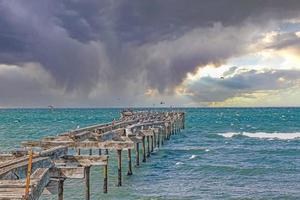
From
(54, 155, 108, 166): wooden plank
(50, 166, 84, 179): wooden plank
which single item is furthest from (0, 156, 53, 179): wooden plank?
(54, 155, 108, 166): wooden plank

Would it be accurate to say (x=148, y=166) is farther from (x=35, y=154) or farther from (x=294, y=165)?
(x=35, y=154)

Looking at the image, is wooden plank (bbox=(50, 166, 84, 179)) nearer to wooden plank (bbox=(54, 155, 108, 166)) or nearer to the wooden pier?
the wooden pier

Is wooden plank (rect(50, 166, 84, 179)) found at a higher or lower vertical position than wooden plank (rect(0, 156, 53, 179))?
lower

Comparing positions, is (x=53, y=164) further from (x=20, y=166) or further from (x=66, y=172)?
(x=20, y=166)

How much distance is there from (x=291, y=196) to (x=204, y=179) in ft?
21.5

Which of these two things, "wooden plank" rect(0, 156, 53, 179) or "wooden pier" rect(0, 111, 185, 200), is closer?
"wooden pier" rect(0, 111, 185, 200)

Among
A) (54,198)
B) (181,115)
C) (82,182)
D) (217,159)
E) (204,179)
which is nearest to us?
(54,198)

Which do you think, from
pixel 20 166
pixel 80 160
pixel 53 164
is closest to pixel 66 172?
pixel 53 164

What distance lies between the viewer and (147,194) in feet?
76.1

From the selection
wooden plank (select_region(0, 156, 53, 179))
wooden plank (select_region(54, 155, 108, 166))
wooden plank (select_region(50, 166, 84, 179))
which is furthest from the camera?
wooden plank (select_region(54, 155, 108, 166))

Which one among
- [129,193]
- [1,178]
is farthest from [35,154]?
[129,193]

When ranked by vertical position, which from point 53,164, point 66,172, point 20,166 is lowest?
point 66,172

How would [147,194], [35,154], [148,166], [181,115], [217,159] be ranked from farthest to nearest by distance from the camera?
[181,115]
[217,159]
[148,166]
[147,194]
[35,154]

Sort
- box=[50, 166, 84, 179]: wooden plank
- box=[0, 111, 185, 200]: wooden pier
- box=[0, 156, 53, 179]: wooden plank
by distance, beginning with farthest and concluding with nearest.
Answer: box=[50, 166, 84, 179]: wooden plank, box=[0, 156, 53, 179]: wooden plank, box=[0, 111, 185, 200]: wooden pier
